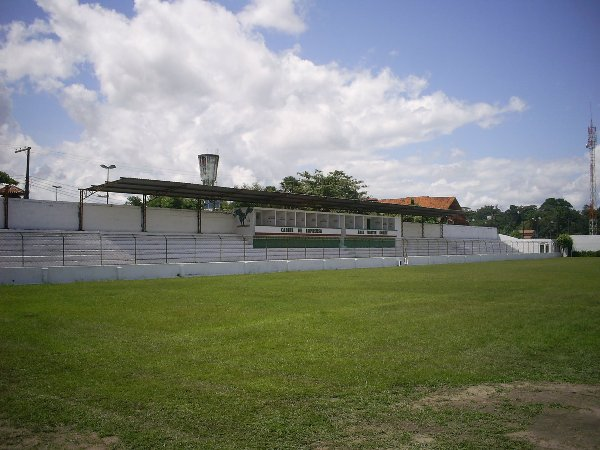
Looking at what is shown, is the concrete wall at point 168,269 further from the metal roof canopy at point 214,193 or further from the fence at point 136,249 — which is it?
the metal roof canopy at point 214,193

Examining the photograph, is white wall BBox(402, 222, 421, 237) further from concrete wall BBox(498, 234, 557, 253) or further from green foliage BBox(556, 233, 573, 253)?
green foliage BBox(556, 233, 573, 253)

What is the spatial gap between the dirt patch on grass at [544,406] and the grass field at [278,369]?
0.06 metres

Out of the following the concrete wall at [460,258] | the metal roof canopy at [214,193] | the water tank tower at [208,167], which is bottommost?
the concrete wall at [460,258]

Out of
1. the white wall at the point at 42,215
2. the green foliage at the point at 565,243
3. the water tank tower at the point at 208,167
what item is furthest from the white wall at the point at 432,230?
the white wall at the point at 42,215

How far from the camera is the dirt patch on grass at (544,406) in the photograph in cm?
490

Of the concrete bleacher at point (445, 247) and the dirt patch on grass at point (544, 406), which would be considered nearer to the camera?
the dirt patch on grass at point (544, 406)

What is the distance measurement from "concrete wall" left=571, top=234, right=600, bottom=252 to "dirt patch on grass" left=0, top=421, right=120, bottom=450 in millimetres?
74496

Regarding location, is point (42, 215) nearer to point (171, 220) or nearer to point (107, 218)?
point (107, 218)

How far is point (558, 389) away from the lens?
257 inches

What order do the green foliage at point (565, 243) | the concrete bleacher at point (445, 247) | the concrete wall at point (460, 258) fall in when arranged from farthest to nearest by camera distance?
1. the green foliage at point (565, 243)
2. the concrete bleacher at point (445, 247)
3. the concrete wall at point (460, 258)

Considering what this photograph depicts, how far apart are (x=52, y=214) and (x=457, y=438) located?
32650 mm

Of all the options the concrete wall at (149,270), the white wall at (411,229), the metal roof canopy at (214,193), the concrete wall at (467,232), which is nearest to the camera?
the concrete wall at (149,270)

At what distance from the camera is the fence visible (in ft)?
85.1

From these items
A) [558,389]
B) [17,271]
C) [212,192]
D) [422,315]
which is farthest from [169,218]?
[558,389]
